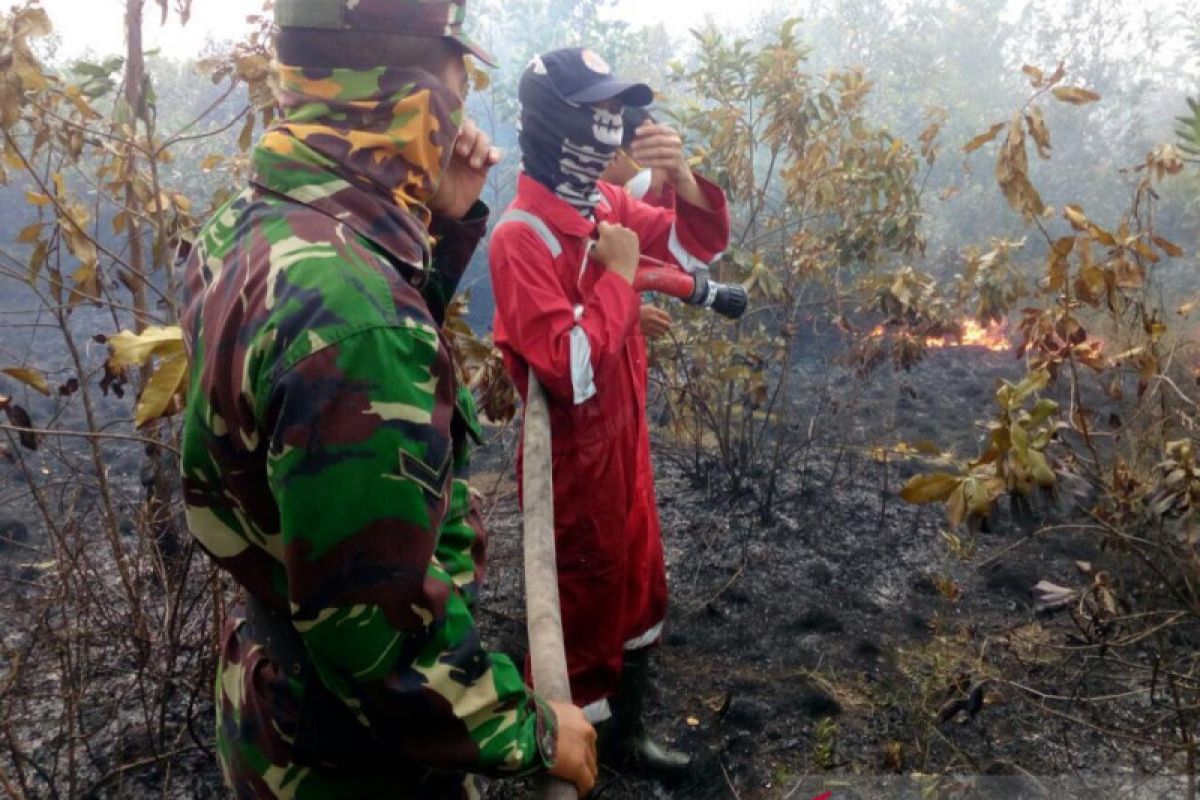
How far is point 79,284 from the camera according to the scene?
274 cm

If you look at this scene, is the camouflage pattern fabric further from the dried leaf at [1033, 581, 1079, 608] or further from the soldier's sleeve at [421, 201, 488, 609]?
the dried leaf at [1033, 581, 1079, 608]

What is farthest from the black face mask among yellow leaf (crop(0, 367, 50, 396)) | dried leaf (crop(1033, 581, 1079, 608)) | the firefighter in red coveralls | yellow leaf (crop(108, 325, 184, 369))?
dried leaf (crop(1033, 581, 1079, 608))

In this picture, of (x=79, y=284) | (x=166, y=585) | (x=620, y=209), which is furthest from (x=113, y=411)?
(x=620, y=209)

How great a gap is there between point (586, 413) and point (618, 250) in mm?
424

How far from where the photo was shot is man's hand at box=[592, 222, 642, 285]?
2.20 metres

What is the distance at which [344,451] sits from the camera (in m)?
0.92

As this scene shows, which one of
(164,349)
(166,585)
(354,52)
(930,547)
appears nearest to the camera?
(354,52)

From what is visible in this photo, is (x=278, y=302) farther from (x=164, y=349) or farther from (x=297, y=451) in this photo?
(x=164, y=349)

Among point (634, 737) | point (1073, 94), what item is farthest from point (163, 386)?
point (1073, 94)

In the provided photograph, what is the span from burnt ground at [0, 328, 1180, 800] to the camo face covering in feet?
5.22

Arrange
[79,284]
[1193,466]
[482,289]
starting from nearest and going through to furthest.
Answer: [1193,466], [79,284], [482,289]

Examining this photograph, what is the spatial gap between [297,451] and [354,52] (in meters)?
0.54

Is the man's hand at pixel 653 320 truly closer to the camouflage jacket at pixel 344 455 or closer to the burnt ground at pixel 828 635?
the burnt ground at pixel 828 635

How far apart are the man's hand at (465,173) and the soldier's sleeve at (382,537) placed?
0.42 meters
